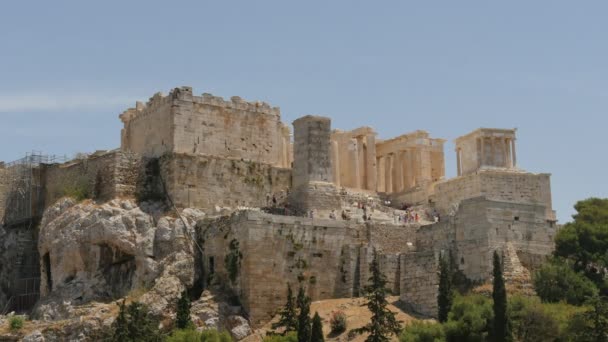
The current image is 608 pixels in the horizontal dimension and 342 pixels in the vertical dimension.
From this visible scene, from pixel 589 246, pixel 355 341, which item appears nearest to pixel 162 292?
pixel 355 341

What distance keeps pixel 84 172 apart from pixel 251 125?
7.47 meters

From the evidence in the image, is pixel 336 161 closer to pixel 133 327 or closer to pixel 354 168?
pixel 354 168

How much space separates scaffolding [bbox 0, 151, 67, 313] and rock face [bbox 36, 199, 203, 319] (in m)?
5.58

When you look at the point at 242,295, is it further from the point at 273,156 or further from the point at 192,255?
the point at 273,156

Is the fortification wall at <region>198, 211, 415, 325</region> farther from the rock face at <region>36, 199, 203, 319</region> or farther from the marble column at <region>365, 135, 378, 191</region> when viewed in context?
the marble column at <region>365, 135, 378, 191</region>

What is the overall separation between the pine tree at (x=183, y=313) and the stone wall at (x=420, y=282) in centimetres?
810

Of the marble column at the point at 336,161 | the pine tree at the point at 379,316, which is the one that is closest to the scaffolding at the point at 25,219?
the marble column at the point at 336,161

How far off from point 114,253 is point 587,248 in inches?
738

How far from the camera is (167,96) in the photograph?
59969 mm

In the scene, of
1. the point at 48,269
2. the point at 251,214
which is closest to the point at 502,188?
the point at 251,214

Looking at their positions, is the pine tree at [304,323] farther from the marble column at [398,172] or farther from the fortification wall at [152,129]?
the marble column at [398,172]

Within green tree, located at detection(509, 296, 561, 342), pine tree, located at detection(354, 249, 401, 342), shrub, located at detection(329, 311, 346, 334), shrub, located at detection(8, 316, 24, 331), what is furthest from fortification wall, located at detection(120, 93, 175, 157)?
green tree, located at detection(509, 296, 561, 342)

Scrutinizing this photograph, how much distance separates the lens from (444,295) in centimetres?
5016

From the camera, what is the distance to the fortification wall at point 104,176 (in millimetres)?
58781
